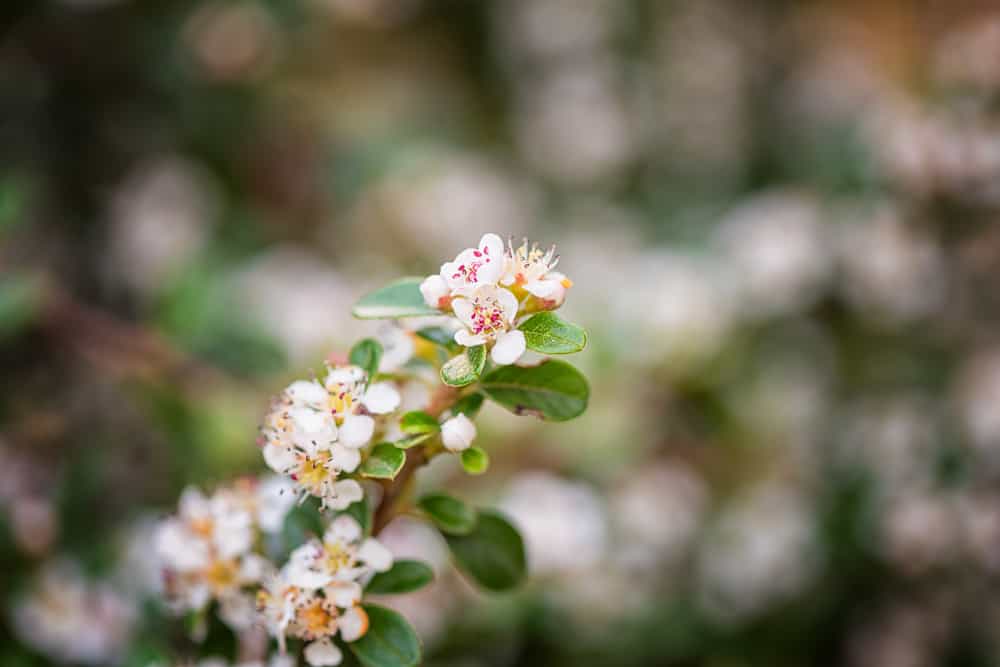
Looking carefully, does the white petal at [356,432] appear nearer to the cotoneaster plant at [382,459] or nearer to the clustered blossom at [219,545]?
the cotoneaster plant at [382,459]

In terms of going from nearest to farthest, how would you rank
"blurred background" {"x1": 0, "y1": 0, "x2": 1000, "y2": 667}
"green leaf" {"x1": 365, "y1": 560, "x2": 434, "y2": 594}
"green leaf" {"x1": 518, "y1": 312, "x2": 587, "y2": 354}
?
1. "green leaf" {"x1": 518, "y1": 312, "x2": 587, "y2": 354}
2. "green leaf" {"x1": 365, "y1": 560, "x2": 434, "y2": 594}
3. "blurred background" {"x1": 0, "y1": 0, "x2": 1000, "y2": 667}

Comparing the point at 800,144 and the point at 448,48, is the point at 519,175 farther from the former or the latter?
the point at 800,144

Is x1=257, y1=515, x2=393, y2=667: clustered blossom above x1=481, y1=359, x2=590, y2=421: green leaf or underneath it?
underneath

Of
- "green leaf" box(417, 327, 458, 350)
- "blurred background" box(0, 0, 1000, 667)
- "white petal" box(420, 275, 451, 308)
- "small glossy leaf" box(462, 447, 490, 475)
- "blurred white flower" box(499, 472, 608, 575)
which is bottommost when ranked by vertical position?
"small glossy leaf" box(462, 447, 490, 475)

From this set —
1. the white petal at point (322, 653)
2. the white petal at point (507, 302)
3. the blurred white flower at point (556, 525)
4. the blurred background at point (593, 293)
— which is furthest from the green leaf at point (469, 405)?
the blurred white flower at point (556, 525)

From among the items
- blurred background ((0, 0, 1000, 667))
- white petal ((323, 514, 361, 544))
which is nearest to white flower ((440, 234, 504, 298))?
white petal ((323, 514, 361, 544))

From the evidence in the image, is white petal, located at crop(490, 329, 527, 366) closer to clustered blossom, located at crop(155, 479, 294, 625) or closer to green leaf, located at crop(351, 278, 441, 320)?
green leaf, located at crop(351, 278, 441, 320)

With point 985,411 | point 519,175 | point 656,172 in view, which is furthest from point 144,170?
point 985,411

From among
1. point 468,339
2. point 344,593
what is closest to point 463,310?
point 468,339
